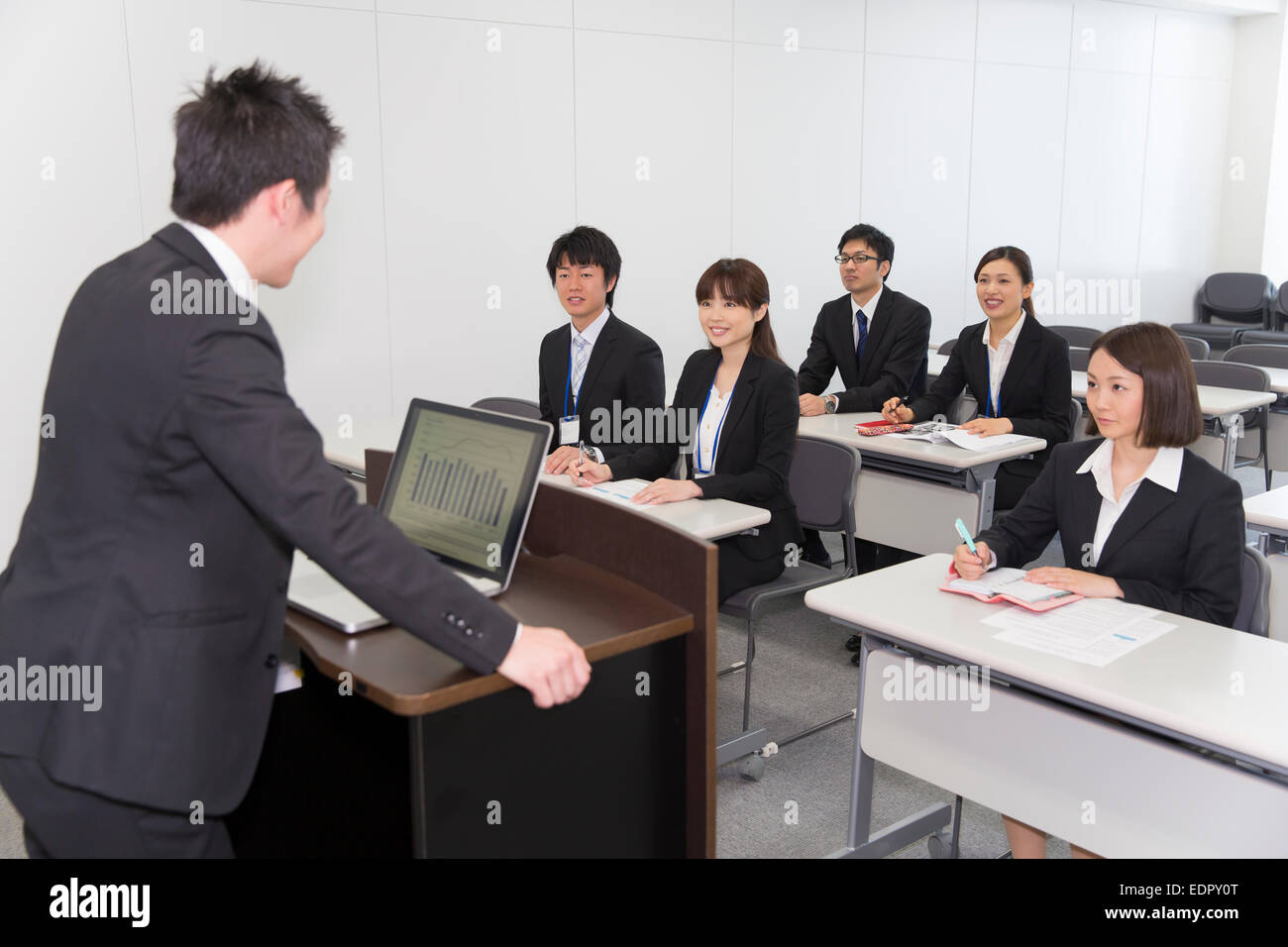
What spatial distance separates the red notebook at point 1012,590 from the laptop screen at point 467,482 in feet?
3.59

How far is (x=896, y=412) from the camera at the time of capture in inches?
173

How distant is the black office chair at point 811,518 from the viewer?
10.2 feet

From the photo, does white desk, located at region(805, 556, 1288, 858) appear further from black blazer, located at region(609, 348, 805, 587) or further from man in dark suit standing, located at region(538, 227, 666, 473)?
man in dark suit standing, located at region(538, 227, 666, 473)

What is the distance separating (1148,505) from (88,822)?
208 cm

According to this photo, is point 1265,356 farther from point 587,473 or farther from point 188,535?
point 188,535

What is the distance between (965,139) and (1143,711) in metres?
6.79

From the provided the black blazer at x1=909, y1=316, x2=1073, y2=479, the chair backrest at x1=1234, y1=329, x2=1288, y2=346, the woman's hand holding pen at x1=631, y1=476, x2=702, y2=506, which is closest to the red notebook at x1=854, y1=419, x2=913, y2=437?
the black blazer at x1=909, y1=316, x2=1073, y2=479

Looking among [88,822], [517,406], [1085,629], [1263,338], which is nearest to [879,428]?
[517,406]

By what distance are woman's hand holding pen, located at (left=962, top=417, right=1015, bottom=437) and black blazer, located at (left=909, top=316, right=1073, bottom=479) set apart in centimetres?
5

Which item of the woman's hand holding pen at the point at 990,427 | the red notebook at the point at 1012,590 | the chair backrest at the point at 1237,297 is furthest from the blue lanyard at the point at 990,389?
the chair backrest at the point at 1237,297

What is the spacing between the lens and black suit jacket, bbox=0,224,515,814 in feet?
4.10

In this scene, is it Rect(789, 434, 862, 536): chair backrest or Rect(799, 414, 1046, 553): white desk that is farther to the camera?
Rect(799, 414, 1046, 553): white desk
